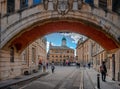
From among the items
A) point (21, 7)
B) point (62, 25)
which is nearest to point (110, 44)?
point (62, 25)

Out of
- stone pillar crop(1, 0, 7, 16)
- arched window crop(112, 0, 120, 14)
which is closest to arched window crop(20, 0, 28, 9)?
stone pillar crop(1, 0, 7, 16)

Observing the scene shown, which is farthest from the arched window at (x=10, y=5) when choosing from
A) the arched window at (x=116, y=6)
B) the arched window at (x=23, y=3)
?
the arched window at (x=116, y=6)

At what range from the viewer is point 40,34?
3139cm

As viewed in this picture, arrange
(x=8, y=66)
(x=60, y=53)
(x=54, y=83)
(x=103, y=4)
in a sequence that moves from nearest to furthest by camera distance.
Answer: (x=103, y=4), (x=54, y=83), (x=8, y=66), (x=60, y=53)

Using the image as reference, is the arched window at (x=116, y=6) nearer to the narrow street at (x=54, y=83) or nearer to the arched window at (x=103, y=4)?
the arched window at (x=103, y=4)

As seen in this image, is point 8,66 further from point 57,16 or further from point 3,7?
point 57,16

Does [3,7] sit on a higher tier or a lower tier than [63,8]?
higher

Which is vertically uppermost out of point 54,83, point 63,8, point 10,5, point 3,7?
point 10,5

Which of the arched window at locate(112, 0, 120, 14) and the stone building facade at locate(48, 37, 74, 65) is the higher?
the arched window at locate(112, 0, 120, 14)

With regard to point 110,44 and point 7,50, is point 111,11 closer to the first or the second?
point 110,44

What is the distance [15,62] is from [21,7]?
22.3 ft

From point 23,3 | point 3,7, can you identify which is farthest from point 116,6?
point 3,7

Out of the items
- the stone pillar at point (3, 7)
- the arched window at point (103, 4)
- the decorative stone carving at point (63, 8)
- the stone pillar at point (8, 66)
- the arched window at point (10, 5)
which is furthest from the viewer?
the arched window at point (10, 5)

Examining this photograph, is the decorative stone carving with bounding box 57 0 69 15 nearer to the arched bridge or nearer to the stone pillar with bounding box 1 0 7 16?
the arched bridge
